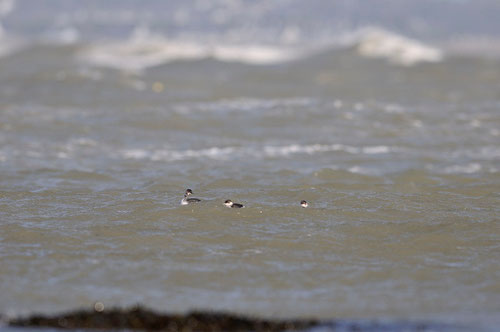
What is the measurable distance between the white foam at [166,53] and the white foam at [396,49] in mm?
2311

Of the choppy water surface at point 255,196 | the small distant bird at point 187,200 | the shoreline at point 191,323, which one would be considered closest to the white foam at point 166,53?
the choppy water surface at point 255,196

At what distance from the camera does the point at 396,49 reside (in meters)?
24.5

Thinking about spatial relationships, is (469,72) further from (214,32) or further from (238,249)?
(238,249)

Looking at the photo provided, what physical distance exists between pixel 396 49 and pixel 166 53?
724 cm

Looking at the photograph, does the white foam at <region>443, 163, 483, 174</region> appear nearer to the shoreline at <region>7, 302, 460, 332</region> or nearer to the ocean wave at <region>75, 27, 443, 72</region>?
the shoreline at <region>7, 302, 460, 332</region>

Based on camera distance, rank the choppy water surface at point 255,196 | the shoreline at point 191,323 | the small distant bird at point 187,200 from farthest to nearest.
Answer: the small distant bird at point 187,200 → the choppy water surface at point 255,196 → the shoreline at point 191,323

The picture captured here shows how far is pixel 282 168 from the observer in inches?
404

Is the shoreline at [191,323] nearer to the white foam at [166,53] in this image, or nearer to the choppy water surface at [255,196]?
the choppy water surface at [255,196]

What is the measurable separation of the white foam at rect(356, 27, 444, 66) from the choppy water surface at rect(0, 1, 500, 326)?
167 inches

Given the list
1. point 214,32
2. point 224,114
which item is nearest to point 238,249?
point 224,114

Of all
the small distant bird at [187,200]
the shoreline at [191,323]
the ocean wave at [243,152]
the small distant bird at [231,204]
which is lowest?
the shoreline at [191,323]

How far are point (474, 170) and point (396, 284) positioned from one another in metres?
4.44

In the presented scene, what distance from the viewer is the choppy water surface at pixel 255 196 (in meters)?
6.05

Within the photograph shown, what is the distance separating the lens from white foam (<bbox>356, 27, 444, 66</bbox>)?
23.0 metres
